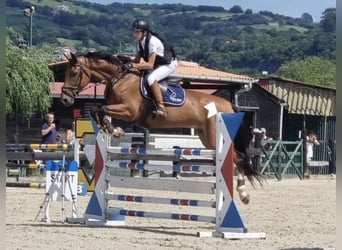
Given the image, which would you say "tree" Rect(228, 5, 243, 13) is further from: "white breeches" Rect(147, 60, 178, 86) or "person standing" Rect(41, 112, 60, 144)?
"white breeches" Rect(147, 60, 178, 86)

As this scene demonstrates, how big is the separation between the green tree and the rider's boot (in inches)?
2423

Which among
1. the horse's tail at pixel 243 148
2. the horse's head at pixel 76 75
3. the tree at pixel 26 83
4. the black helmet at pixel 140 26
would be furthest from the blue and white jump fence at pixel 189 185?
the tree at pixel 26 83

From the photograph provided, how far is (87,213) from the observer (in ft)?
36.2

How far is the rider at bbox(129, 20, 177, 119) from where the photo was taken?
34.6 ft

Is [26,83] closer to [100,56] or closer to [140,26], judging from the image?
[100,56]

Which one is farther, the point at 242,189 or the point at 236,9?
the point at 236,9

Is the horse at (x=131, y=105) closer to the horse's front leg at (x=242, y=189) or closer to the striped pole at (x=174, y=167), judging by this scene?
the horse's front leg at (x=242, y=189)

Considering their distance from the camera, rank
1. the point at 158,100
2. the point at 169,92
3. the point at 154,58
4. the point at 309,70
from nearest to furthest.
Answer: the point at 154,58 → the point at 158,100 → the point at 169,92 → the point at 309,70

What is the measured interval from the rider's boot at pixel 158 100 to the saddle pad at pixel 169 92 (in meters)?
0.09

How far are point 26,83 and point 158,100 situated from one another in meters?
20.6

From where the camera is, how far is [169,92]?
11.1 m

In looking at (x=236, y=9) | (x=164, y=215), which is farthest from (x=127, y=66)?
(x=236, y=9)

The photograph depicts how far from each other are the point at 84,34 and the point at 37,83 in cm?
4894

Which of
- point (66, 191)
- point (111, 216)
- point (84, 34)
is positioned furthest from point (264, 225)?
point (84, 34)
